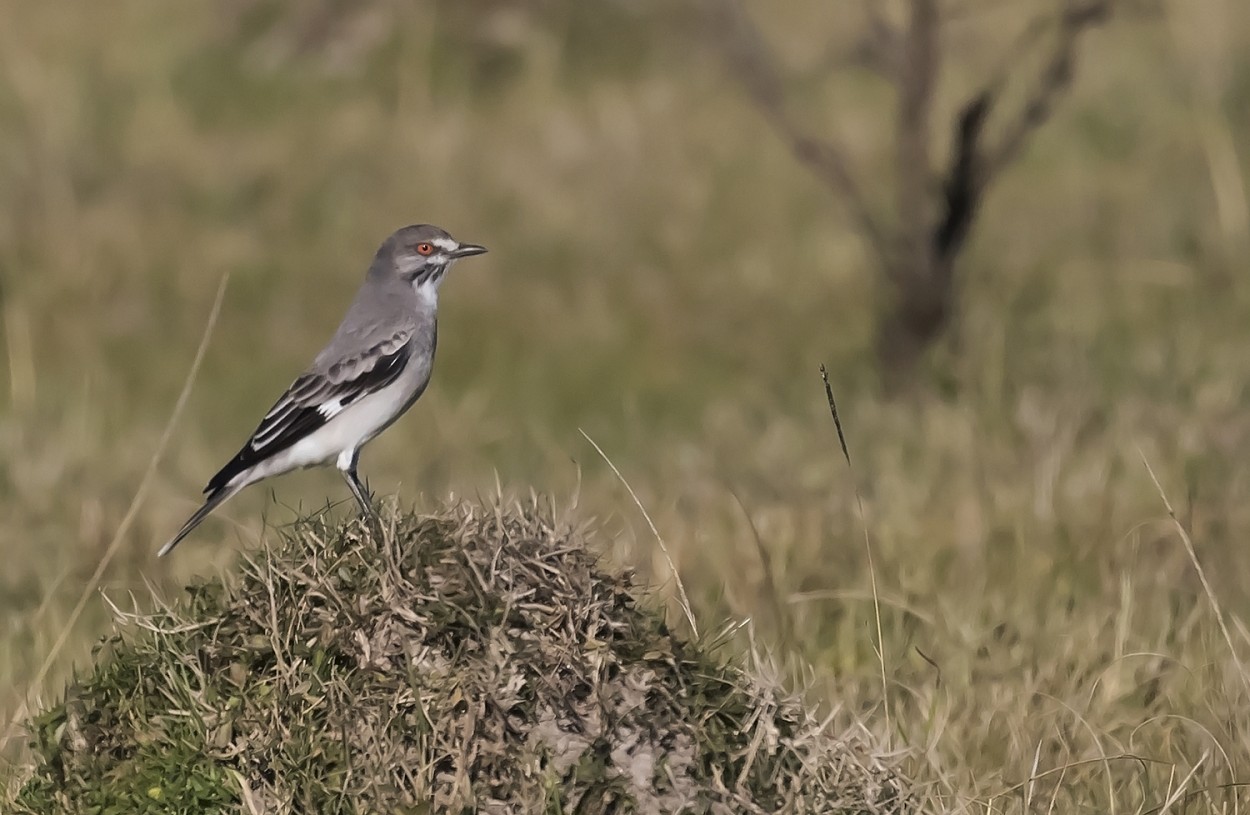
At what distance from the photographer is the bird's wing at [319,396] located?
5762mm

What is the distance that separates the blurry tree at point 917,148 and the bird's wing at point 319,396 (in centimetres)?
333

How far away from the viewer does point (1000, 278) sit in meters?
10.3

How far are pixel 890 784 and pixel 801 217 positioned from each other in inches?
310

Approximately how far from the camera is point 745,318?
1022cm

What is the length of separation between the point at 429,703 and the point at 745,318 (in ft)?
22.5

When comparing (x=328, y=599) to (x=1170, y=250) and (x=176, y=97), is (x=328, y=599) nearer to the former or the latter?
(x=1170, y=250)

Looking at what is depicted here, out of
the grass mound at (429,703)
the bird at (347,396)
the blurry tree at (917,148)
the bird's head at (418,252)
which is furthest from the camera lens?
the blurry tree at (917,148)

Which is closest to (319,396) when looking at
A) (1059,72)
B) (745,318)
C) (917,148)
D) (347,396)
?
(347,396)

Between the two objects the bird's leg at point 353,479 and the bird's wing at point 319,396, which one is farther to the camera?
the bird's wing at point 319,396

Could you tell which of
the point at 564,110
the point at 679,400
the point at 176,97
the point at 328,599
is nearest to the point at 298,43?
the point at 176,97

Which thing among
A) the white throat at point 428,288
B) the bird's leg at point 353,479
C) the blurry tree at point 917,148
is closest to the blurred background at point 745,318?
the blurry tree at point 917,148

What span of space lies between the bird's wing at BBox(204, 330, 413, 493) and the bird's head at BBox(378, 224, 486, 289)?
42 centimetres

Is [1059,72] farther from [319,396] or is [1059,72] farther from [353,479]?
[353,479]

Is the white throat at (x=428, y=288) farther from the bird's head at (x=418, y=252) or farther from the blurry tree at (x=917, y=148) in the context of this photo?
the blurry tree at (x=917, y=148)
